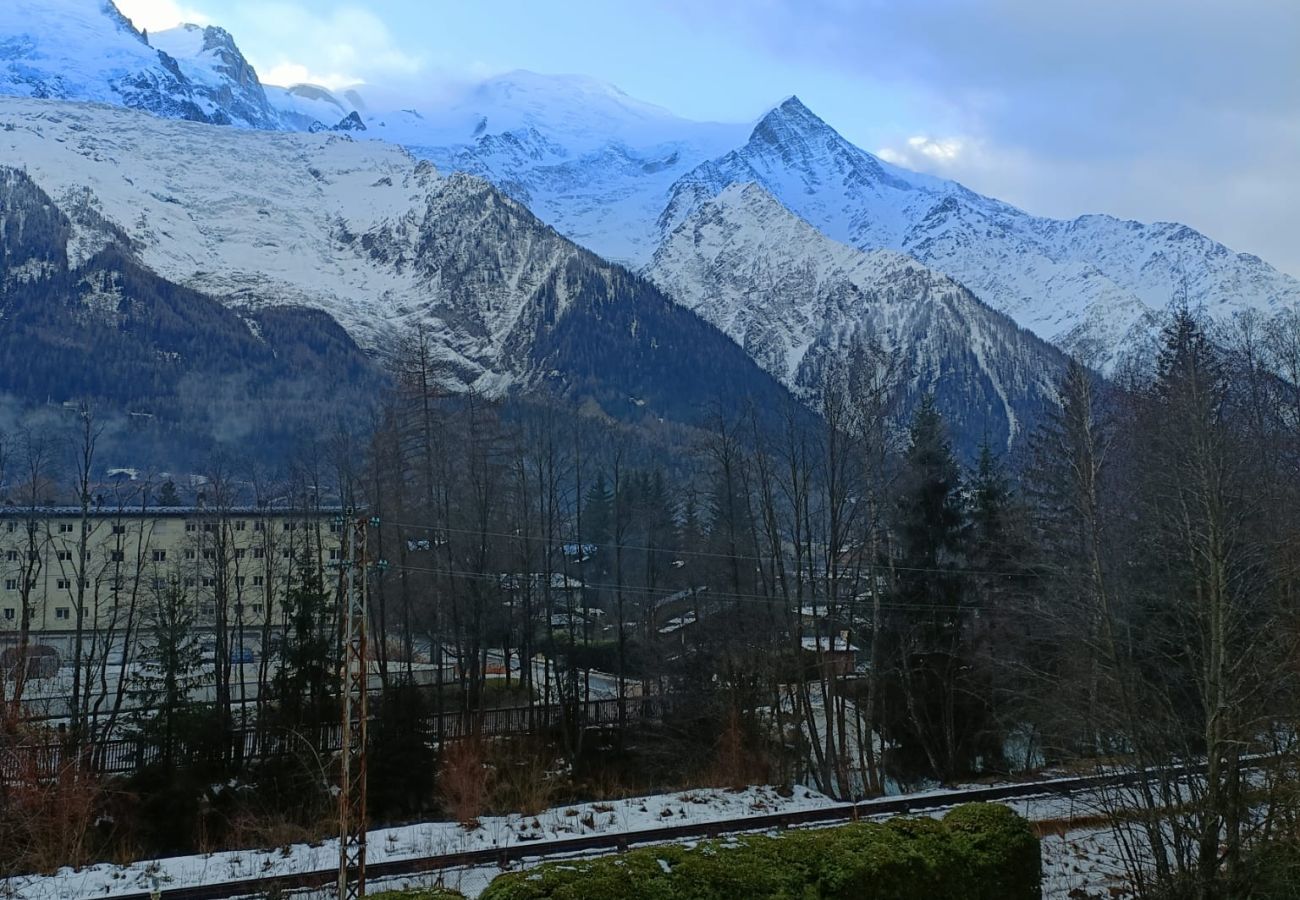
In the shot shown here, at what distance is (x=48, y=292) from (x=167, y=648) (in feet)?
416

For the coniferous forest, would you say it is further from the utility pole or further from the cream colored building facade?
the cream colored building facade

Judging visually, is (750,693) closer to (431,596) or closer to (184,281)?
(431,596)

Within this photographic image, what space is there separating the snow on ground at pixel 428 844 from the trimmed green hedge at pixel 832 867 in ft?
20.3

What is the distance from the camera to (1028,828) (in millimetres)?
15938

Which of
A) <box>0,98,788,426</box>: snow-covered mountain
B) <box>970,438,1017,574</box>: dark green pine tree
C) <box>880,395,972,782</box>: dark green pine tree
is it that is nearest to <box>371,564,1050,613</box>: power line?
<box>880,395,972,782</box>: dark green pine tree

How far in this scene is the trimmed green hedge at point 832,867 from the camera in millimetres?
11641

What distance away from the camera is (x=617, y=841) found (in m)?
19.6

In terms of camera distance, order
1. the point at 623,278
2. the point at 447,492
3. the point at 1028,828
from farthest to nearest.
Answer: the point at 623,278 → the point at 447,492 → the point at 1028,828

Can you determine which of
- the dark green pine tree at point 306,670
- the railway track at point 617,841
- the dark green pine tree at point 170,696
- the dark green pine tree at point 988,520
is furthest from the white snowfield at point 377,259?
the railway track at point 617,841

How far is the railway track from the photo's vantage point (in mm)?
16938

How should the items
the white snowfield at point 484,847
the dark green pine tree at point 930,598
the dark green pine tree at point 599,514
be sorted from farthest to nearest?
the dark green pine tree at point 599,514 < the dark green pine tree at point 930,598 < the white snowfield at point 484,847

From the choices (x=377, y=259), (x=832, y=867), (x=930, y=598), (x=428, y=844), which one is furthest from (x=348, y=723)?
(x=377, y=259)

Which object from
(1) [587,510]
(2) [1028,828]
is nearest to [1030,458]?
(2) [1028,828]

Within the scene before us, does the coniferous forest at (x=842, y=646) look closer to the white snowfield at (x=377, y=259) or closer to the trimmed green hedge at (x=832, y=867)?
the trimmed green hedge at (x=832, y=867)
